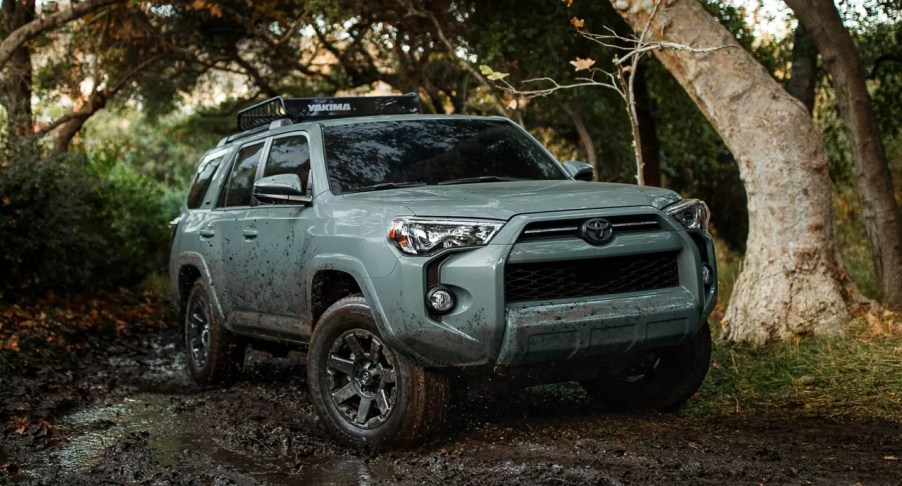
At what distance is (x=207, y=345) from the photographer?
8336 millimetres

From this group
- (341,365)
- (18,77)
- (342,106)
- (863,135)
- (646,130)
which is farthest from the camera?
(646,130)

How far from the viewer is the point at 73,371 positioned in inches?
375

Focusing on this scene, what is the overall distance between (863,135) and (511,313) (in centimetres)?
623

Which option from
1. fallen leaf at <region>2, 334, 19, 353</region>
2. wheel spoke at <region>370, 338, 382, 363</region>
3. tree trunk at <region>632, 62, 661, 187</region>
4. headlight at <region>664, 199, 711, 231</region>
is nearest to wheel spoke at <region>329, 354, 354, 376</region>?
wheel spoke at <region>370, 338, 382, 363</region>

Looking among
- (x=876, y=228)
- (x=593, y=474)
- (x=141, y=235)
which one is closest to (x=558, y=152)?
(x=141, y=235)

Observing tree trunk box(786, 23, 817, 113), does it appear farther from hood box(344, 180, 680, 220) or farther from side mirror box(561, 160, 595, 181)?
hood box(344, 180, 680, 220)

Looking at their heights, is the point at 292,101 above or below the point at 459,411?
above

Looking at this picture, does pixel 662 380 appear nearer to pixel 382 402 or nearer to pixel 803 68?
pixel 382 402

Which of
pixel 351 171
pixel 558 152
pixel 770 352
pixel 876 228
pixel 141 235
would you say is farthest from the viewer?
pixel 558 152

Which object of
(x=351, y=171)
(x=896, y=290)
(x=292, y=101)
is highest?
(x=292, y=101)

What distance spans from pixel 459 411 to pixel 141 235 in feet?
36.8

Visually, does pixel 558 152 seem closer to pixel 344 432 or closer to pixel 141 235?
pixel 141 235

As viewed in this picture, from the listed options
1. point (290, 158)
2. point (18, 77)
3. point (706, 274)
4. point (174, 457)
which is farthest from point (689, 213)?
point (18, 77)

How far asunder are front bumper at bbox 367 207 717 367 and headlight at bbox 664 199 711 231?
0.26 meters
